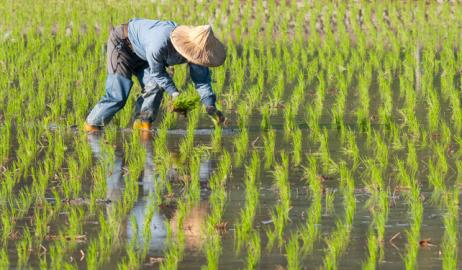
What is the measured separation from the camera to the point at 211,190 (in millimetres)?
7227

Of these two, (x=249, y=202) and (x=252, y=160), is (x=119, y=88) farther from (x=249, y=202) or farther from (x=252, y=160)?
(x=249, y=202)

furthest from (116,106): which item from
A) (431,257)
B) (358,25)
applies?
(358,25)

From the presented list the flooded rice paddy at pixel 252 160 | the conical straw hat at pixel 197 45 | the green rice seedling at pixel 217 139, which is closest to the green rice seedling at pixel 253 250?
the flooded rice paddy at pixel 252 160

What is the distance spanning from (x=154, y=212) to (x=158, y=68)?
86.5 inches

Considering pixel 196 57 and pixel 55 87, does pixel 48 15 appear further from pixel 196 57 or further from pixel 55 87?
pixel 196 57

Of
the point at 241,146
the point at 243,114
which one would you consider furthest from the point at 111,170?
the point at 243,114

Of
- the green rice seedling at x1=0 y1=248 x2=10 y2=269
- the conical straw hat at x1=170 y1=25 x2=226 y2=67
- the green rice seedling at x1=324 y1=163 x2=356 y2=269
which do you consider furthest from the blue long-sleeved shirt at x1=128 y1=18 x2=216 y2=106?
the green rice seedling at x1=0 y1=248 x2=10 y2=269

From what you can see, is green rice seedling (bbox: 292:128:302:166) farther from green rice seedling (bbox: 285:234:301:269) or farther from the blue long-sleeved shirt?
green rice seedling (bbox: 285:234:301:269)

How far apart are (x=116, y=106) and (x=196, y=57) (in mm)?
1160

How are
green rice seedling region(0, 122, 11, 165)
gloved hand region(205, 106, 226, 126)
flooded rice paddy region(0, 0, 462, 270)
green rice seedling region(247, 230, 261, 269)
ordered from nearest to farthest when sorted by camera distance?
green rice seedling region(247, 230, 261, 269) → flooded rice paddy region(0, 0, 462, 270) → green rice seedling region(0, 122, 11, 165) → gloved hand region(205, 106, 226, 126)

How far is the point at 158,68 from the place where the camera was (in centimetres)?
870

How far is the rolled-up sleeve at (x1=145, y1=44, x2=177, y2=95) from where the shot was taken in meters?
8.66

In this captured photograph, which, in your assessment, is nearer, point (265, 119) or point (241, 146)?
point (241, 146)

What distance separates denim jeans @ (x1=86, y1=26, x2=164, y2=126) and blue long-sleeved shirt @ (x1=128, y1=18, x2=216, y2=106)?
0.58 ft
